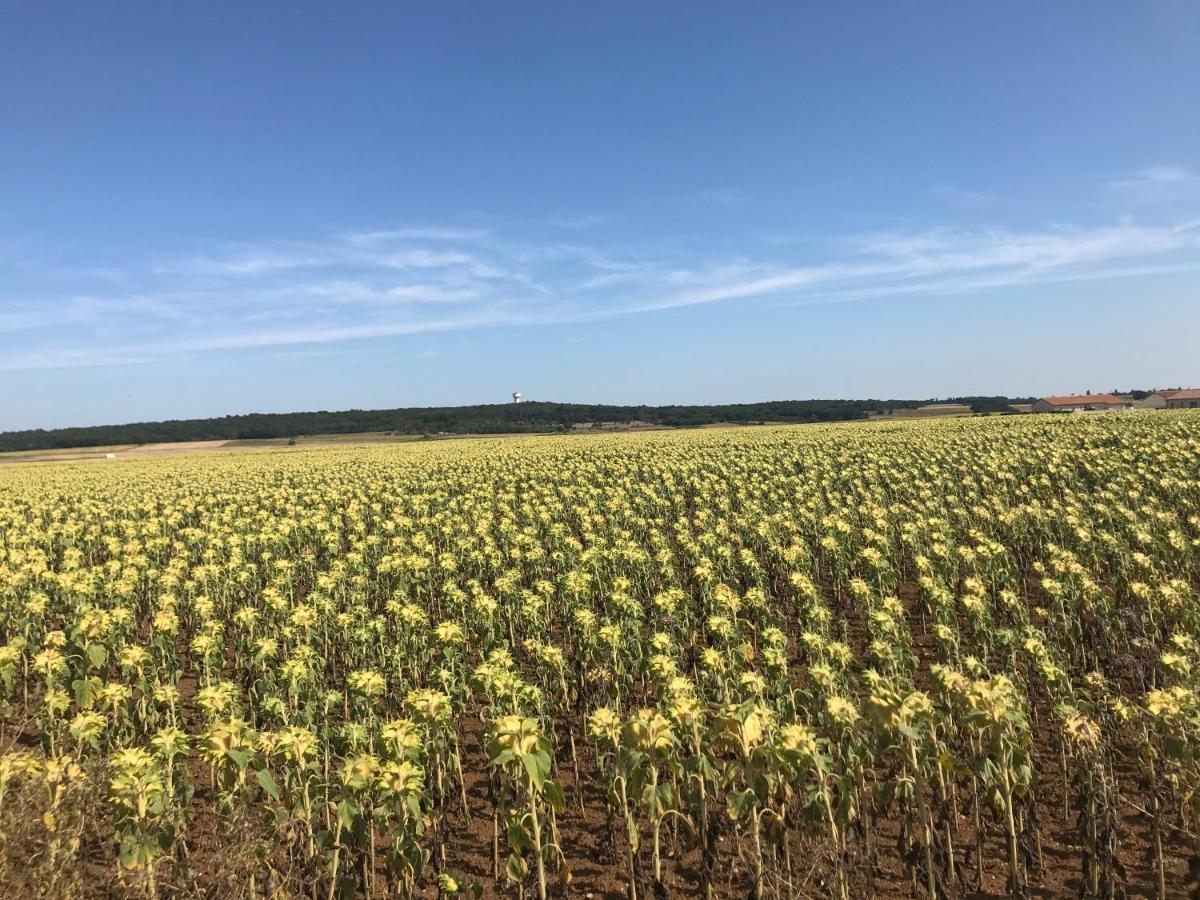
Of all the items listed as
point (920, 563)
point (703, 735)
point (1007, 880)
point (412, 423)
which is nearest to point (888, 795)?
point (703, 735)

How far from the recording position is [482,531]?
15969 millimetres

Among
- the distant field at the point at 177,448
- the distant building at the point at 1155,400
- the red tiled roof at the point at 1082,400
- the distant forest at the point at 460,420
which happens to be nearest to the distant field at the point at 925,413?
the distant forest at the point at 460,420

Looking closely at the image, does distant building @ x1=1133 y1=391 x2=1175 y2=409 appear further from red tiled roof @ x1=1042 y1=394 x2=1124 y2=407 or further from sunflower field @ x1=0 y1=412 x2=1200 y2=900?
sunflower field @ x1=0 y1=412 x2=1200 y2=900

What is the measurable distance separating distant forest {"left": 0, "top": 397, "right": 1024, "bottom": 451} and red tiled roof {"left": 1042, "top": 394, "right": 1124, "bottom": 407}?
341 inches

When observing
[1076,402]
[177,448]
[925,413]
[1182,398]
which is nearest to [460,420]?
[177,448]

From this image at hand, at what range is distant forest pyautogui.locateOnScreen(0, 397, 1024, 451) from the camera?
117938 millimetres

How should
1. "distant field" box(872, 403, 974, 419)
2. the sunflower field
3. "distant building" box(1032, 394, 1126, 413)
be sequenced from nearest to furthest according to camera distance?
1. the sunflower field
2. "distant field" box(872, 403, 974, 419)
3. "distant building" box(1032, 394, 1126, 413)

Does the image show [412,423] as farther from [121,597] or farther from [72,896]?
[72,896]

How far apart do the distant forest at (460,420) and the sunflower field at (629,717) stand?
94.9 metres

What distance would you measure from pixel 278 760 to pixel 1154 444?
29728mm

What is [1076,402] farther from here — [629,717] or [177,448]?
[177,448]

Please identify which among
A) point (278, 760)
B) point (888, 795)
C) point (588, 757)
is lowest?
point (588, 757)

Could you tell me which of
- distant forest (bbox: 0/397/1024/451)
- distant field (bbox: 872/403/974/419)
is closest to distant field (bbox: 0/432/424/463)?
distant forest (bbox: 0/397/1024/451)

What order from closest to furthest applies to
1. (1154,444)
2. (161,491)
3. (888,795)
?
1. (888,795)
2. (1154,444)
3. (161,491)
